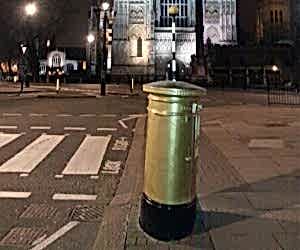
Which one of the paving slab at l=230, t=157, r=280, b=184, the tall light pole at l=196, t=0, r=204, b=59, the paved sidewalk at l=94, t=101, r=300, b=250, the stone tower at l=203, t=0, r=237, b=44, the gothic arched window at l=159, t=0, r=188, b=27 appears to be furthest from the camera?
the gothic arched window at l=159, t=0, r=188, b=27

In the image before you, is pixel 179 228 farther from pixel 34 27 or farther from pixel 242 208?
pixel 34 27

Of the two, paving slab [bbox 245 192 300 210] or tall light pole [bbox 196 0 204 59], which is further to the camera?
tall light pole [bbox 196 0 204 59]

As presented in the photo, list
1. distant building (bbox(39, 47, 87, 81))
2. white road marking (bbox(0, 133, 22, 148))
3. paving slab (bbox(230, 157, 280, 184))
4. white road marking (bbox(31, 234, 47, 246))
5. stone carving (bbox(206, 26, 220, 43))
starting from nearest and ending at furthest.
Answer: white road marking (bbox(31, 234, 47, 246)) < paving slab (bbox(230, 157, 280, 184)) < white road marking (bbox(0, 133, 22, 148)) < distant building (bbox(39, 47, 87, 81)) < stone carving (bbox(206, 26, 220, 43))

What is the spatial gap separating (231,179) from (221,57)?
5594cm

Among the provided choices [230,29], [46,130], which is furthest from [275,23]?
[46,130]

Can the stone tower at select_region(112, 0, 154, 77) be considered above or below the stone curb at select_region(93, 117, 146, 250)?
above

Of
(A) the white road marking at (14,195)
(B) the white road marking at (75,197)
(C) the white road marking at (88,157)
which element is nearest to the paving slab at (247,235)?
(B) the white road marking at (75,197)

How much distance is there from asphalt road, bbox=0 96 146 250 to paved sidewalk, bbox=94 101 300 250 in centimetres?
29

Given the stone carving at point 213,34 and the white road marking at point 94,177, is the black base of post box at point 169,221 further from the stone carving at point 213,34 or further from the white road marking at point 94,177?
the stone carving at point 213,34

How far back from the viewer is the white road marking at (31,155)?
331 inches

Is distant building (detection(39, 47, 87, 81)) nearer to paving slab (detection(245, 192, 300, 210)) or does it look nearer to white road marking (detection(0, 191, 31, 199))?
white road marking (detection(0, 191, 31, 199))

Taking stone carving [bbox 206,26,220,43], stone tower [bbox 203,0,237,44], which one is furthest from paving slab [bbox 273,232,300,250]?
stone carving [bbox 206,26,220,43]

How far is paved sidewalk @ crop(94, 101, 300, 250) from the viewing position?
15.2ft

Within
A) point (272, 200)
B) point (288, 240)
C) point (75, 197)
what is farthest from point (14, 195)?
point (288, 240)
